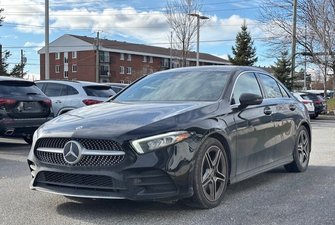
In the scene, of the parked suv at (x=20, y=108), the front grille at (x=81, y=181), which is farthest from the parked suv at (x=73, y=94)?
the front grille at (x=81, y=181)

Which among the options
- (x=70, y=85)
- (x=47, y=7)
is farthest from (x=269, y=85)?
(x=47, y=7)

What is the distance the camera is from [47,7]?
70.4 feet

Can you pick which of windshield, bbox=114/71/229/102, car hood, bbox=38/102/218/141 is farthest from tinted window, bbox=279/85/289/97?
car hood, bbox=38/102/218/141

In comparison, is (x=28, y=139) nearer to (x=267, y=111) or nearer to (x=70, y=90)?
(x=70, y=90)

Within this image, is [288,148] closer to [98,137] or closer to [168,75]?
[168,75]

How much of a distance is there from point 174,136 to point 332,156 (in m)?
5.83

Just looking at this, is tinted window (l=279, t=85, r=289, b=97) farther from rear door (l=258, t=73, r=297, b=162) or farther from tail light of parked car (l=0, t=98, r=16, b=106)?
tail light of parked car (l=0, t=98, r=16, b=106)

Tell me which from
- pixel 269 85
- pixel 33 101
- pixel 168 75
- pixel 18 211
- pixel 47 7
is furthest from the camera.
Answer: pixel 47 7

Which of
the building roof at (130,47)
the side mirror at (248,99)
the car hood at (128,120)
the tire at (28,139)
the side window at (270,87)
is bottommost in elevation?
the tire at (28,139)

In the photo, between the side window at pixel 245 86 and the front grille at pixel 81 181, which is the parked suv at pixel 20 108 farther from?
the side window at pixel 245 86

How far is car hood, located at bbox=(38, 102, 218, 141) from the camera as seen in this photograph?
4.72 metres

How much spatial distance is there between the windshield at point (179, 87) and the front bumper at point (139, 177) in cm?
115

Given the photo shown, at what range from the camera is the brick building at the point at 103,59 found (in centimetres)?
8000

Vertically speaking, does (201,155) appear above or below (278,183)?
above
